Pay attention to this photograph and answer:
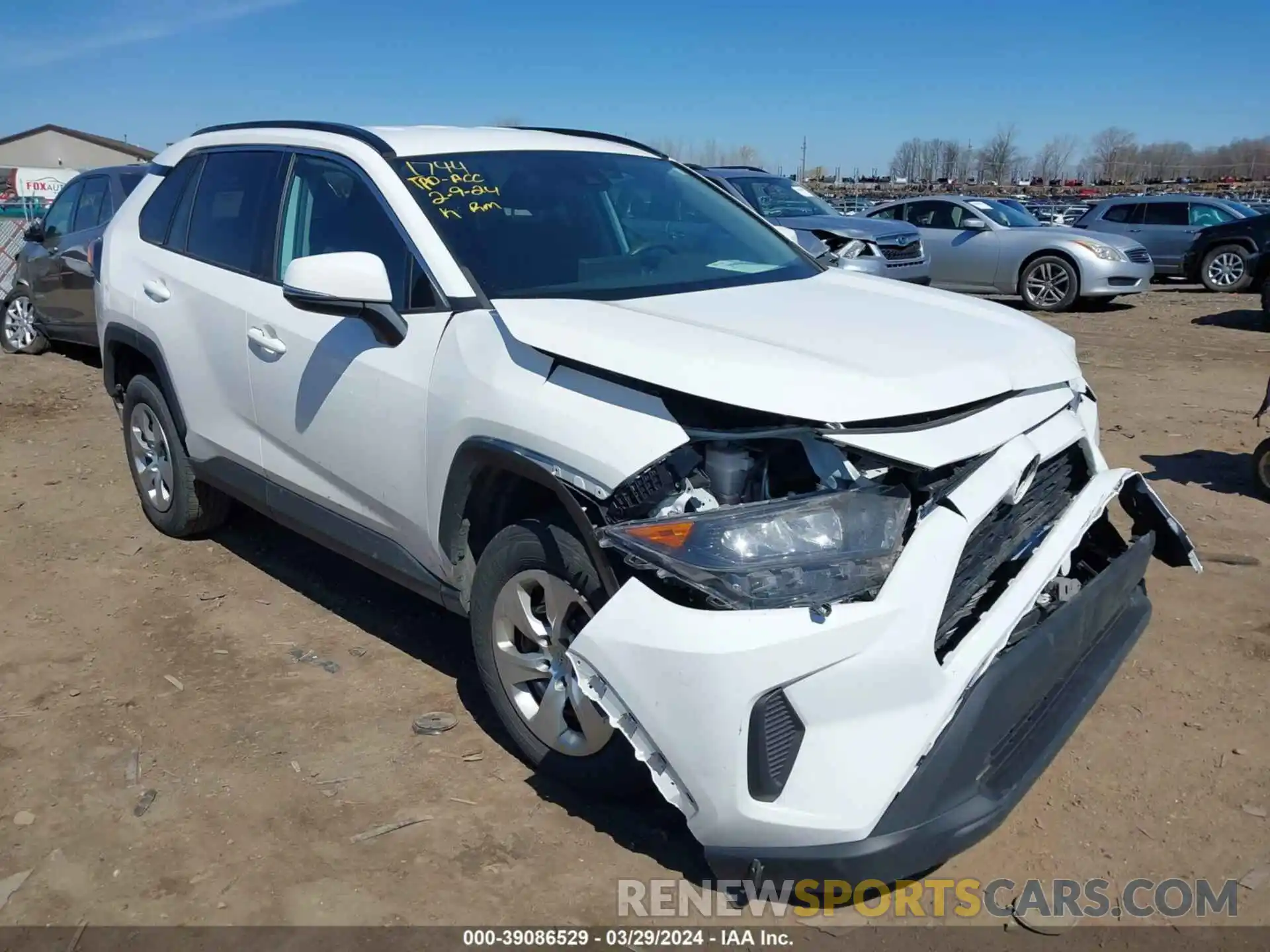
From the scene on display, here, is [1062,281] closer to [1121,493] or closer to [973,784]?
[1121,493]

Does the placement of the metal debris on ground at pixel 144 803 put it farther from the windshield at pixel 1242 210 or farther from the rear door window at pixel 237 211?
the windshield at pixel 1242 210

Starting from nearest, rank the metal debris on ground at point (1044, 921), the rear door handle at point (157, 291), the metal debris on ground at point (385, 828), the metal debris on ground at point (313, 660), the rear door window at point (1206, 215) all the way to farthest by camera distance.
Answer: the metal debris on ground at point (1044, 921), the metal debris on ground at point (385, 828), the metal debris on ground at point (313, 660), the rear door handle at point (157, 291), the rear door window at point (1206, 215)

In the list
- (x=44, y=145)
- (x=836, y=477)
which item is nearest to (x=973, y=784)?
(x=836, y=477)

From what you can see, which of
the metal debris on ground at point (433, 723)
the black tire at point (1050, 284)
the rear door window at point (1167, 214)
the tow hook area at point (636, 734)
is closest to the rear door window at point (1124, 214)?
the rear door window at point (1167, 214)

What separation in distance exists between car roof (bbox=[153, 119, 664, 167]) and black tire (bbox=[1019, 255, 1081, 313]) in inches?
419

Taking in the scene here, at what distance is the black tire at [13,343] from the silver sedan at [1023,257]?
10.1 meters

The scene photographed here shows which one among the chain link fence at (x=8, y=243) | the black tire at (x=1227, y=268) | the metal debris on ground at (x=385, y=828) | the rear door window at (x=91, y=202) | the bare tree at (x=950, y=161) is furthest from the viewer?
the bare tree at (x=950, y=161)

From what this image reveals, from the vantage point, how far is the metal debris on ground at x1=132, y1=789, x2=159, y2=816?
124 inches

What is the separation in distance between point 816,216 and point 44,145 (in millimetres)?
71488

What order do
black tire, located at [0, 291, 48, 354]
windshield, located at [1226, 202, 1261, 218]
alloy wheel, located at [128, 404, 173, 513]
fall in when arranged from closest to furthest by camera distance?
alloy wheel, located at [128, 404, 173, 513], black tire, located at [0, 291, 48, 354], windshield, located at [1226, 202, 1261, 218]

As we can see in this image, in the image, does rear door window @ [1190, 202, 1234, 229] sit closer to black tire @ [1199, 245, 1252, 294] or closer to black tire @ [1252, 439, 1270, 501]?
black tire @ [1199, 245, 1252, 294]

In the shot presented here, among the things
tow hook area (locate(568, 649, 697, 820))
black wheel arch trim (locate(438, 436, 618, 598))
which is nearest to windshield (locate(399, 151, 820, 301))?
black wheel arch trim (locate(438, 436, 618, 598))

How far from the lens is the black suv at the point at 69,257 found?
923 cm

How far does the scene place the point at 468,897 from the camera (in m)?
2.75
